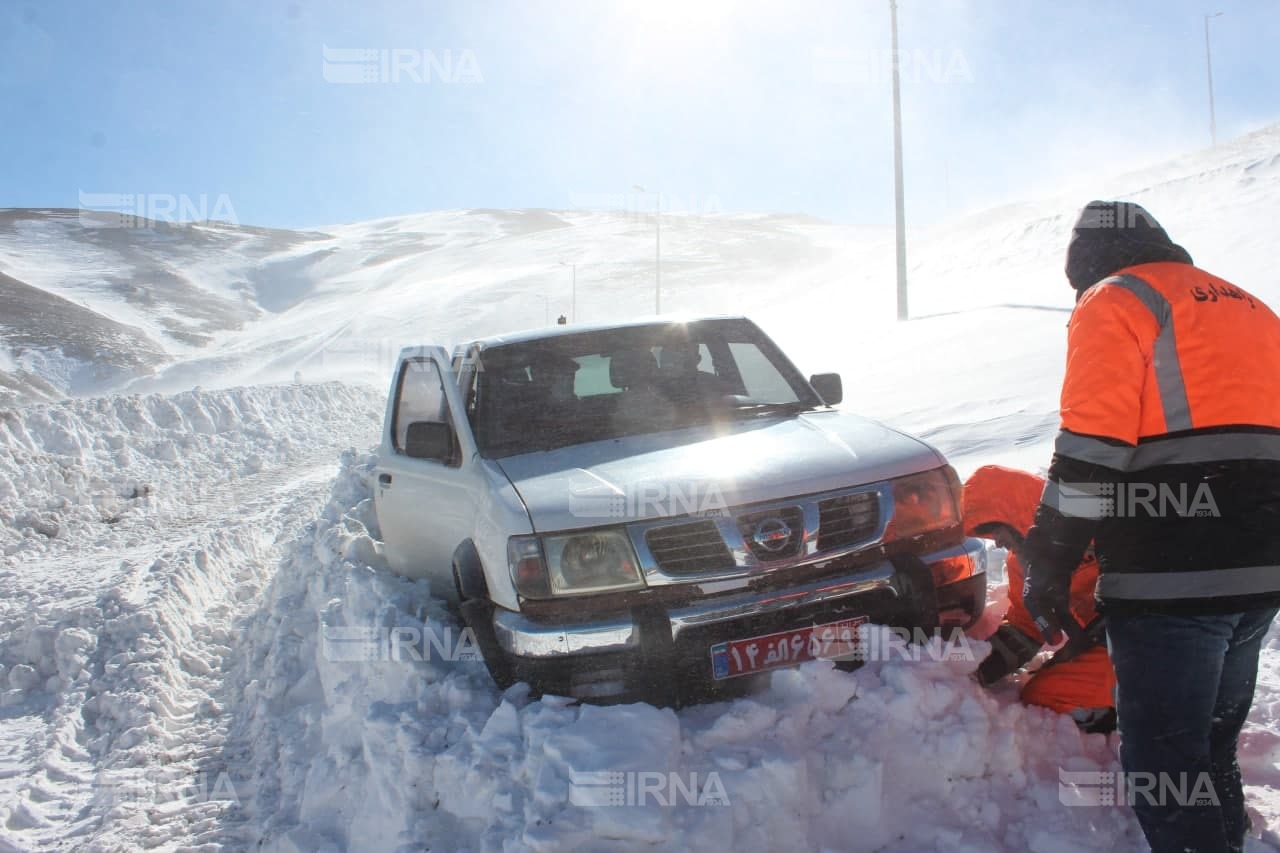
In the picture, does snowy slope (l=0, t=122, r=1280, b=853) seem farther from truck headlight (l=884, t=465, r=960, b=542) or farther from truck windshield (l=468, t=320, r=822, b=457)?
truck windshield (l=468, t=320, r=822, b=457)

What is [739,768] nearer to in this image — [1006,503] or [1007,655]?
[1007,655]

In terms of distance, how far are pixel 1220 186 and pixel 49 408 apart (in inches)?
1046

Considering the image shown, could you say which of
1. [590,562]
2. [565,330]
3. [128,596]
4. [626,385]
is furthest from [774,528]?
[128,596]

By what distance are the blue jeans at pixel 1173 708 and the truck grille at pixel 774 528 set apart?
97 cm

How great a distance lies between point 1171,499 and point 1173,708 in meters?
0.54

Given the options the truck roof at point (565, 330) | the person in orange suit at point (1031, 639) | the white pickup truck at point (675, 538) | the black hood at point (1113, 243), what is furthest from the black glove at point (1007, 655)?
the truck roof at point (565, 330)

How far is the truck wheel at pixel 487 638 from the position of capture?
123 inches

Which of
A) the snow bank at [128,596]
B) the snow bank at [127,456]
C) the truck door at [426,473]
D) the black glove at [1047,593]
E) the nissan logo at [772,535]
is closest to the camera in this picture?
the black glove at [1047,593]

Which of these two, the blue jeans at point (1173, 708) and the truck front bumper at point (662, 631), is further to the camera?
the truck front bumper at point (662, 631)

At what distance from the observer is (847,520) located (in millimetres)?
3180

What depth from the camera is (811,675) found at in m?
2.87

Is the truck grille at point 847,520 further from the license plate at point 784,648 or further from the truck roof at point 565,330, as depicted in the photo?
the truck roof at point 565,330

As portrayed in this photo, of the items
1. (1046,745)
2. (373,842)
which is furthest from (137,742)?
(1046,745)

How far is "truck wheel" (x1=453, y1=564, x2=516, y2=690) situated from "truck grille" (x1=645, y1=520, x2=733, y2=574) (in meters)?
0.63
